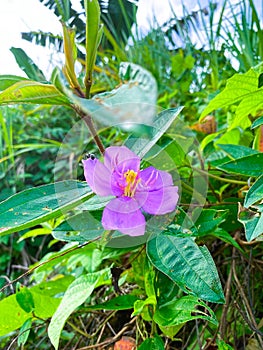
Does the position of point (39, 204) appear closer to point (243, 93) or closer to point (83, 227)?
point (83, 227)

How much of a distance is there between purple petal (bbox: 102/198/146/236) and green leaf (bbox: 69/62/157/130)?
0.25 feet

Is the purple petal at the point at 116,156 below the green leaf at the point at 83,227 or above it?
above

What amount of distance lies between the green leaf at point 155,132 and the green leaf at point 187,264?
0.08 meters

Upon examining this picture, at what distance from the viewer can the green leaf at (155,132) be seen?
0.35m

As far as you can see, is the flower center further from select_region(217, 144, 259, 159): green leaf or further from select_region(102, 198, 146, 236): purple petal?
select_region(217, 144, 259, 159): green leaf

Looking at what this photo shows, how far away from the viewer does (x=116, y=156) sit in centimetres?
34

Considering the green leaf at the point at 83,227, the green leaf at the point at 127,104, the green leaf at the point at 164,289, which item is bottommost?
the green leaf at the point at 164,289

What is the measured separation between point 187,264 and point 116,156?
0.10 meters

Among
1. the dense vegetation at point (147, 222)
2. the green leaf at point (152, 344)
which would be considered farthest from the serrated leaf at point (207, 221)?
the green leaf at point (152, 344)

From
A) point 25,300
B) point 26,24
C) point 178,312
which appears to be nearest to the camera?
point 178,312

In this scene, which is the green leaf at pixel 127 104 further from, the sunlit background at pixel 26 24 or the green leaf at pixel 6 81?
the sunlit background at pixel 26 24

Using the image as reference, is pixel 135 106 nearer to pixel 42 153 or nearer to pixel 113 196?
pixel 113 196

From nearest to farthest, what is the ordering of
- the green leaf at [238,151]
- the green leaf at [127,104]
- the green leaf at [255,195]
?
the green leaf at [127,104]
the green leaf at [255,195]
the green leaf at [238,151]

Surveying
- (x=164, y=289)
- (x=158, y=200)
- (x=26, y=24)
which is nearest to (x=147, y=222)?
(x=158, y=200)
